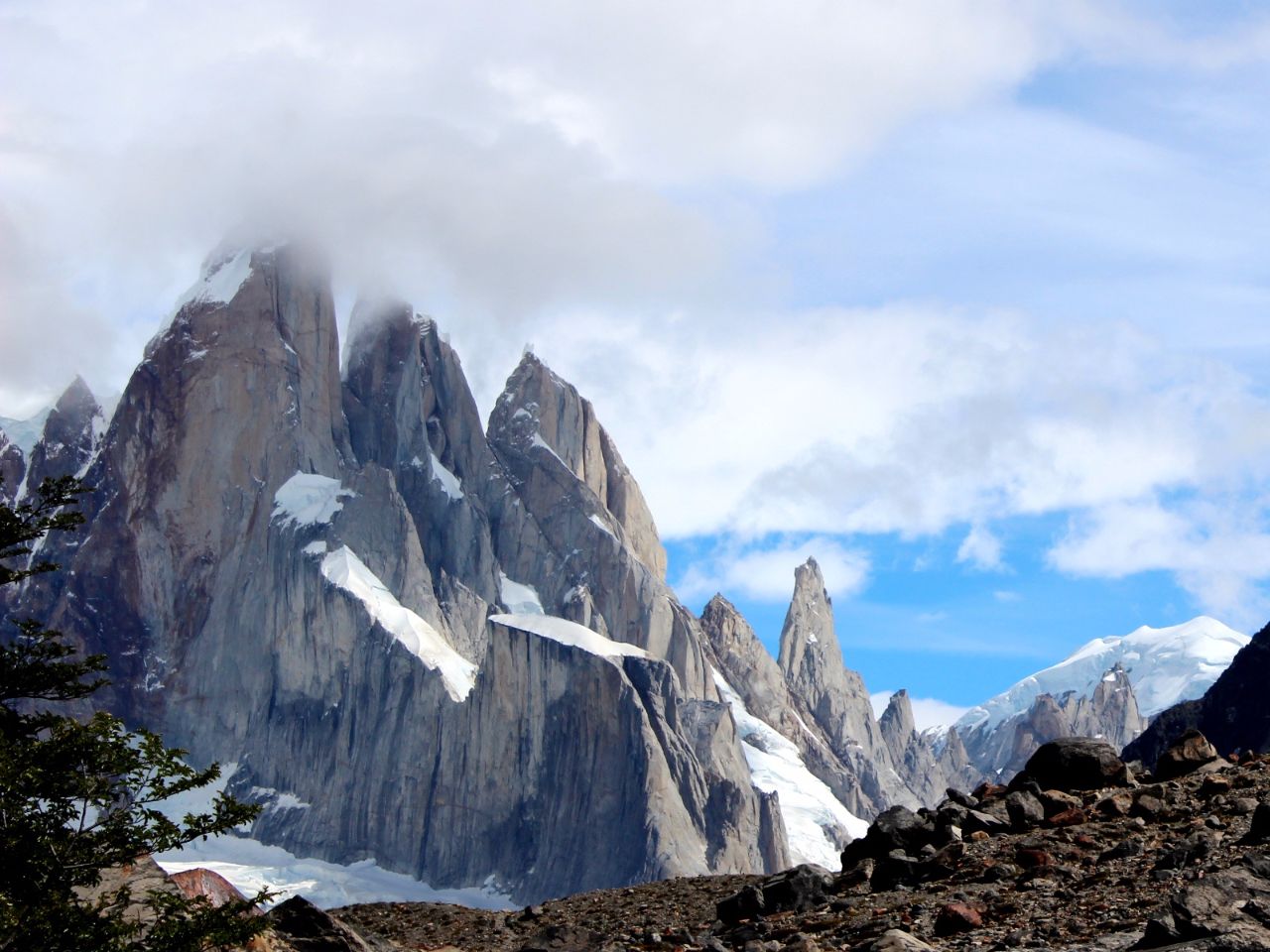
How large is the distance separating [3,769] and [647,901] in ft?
63.0

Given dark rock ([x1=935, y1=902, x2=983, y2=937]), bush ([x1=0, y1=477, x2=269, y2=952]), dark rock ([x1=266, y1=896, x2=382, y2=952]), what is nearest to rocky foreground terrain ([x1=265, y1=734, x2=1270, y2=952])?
dark rock ([x1=935, y1=902, x2=983, y2=937])

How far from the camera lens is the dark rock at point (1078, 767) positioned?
120 ft

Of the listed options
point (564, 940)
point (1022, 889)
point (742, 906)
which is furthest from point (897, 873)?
point (564, 940)

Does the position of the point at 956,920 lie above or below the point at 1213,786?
below

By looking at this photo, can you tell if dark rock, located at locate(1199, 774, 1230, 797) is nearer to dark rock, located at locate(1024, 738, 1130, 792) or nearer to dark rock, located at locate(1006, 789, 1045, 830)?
dark rock, located at locate(1024, 738, 1130, 792)

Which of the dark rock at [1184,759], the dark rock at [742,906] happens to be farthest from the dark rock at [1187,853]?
the dark rock at [742,906]

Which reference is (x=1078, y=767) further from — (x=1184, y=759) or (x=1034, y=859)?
(x=1034, y=859)

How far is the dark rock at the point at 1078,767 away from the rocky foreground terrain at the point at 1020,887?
4 centimetres

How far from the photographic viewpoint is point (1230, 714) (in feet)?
461

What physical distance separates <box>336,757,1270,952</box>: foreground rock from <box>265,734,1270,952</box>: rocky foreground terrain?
0.14ft

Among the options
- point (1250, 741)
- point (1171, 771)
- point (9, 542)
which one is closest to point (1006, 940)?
point (1171, 771)

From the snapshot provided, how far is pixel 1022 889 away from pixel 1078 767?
8.74m

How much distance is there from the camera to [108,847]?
28.1m

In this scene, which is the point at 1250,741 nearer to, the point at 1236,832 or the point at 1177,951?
the point at 1236,832
